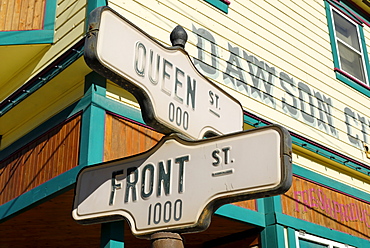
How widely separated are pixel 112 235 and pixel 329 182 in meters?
3.38

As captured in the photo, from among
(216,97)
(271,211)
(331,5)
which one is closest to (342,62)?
(331,5)

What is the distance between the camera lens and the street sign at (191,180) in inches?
80.9

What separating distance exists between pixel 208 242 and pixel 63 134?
211 centimetres

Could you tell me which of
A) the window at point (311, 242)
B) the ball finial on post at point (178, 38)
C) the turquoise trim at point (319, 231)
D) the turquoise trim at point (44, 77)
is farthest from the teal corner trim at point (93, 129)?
the window at point (311, 242)

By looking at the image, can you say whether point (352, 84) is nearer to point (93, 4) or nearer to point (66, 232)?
point (93, 4)

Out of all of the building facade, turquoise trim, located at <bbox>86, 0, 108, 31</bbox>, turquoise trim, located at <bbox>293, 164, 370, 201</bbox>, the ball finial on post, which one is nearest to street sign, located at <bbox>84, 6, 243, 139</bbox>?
→ the ball finial on post

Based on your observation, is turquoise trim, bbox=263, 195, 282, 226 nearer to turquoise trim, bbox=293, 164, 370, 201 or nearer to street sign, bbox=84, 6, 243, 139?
turquoise trim, bbox=293, 164, 370, 201

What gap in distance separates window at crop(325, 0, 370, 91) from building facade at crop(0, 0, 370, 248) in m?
0.23

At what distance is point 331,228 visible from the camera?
239 inches

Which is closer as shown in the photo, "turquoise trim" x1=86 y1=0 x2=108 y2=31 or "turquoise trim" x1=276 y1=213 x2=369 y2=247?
"turquoise trim" x1=86 y1=0 x2=108 y2=31

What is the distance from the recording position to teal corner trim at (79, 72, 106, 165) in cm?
419

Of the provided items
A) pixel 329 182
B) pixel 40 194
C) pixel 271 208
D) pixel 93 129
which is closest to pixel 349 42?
pixel 329 182

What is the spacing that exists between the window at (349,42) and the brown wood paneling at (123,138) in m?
4.33

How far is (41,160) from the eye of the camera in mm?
4820
